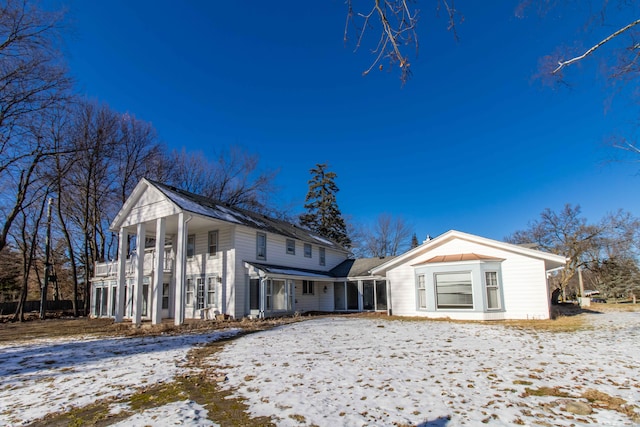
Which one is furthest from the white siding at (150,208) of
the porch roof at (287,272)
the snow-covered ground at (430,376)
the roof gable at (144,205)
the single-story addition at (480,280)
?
the single-story addition at (480,280)

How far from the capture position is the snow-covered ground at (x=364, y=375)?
442 centimetres

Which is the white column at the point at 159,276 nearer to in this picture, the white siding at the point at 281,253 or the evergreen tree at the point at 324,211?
the white siding at the point at 281,253

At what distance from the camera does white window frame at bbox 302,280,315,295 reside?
22.9m

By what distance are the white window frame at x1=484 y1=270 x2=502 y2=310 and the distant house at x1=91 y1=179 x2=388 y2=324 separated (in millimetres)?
8257

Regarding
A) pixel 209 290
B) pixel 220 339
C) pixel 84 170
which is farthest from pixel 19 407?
pixel 84 170

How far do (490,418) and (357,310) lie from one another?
1996 centimetres

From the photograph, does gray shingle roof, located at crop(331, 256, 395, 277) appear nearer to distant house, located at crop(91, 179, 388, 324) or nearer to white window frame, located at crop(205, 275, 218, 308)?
distant house, located at crop(91, 179, 388, 324)

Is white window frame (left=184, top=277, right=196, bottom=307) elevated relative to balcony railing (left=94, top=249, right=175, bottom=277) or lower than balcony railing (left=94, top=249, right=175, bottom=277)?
lower

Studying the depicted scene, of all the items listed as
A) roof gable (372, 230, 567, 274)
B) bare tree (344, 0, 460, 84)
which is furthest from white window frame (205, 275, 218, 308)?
bare tree (344, 0, 460, 84)

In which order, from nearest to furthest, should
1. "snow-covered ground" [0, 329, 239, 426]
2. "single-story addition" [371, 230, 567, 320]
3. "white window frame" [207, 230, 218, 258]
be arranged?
1. "snow-covered ground" [0, 329, 239, 426]
2. "single-story addition" [371, 230, 567, 320]
3. "white window frame" [207, 230, 218, 258]

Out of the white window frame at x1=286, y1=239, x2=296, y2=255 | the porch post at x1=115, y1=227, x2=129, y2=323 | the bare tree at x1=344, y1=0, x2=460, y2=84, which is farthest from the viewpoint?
the white window frame at x1=286, y1=239, x2=296, y2=255

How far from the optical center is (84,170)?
24.9m

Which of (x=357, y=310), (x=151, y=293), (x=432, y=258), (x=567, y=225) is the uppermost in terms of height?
(x=567, y=225)

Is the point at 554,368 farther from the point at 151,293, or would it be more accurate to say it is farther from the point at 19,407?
the point at 151,293
